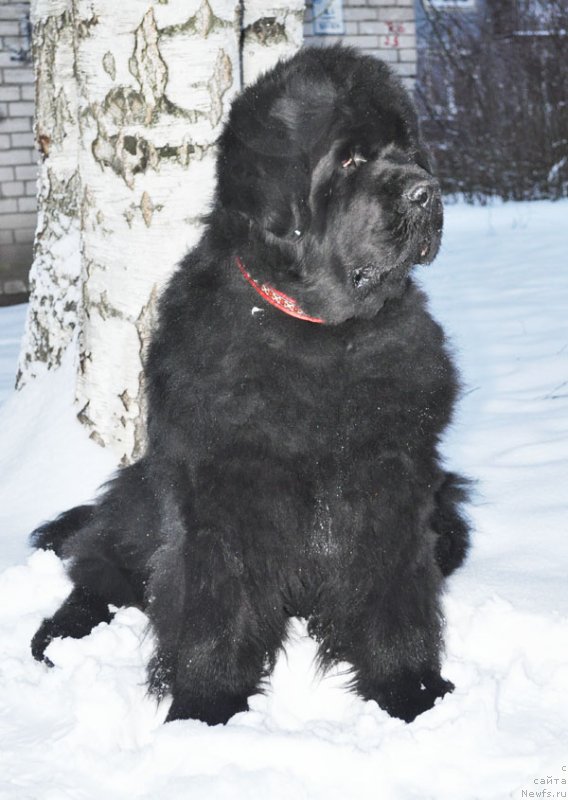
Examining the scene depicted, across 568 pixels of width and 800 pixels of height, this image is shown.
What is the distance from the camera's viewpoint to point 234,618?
2242mm

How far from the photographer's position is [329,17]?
10469mm

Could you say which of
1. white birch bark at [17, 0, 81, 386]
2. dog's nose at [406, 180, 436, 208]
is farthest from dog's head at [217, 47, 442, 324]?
white birch bark at [17, 0, 81, 386]

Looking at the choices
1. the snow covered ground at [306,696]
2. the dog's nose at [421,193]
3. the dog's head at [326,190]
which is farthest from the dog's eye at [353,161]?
the snow covered ground at [306,696]

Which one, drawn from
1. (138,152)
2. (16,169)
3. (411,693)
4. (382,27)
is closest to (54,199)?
(138,152)

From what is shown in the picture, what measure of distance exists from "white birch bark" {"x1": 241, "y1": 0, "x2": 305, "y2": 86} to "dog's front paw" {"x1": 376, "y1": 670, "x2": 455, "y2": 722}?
2.03 meters

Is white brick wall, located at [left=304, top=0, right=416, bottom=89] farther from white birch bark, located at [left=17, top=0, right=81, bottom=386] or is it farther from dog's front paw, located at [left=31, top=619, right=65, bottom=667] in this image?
dog's front paw, located at [left=31, top=619, right=65, bottom=667]

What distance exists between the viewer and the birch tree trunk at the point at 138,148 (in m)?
3.02

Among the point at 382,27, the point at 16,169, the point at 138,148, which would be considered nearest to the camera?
the point at 138,148

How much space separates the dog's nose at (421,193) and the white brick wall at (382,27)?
8817mm

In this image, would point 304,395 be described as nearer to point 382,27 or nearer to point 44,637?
point 44,637

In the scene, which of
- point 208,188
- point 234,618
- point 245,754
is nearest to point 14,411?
point 208,188

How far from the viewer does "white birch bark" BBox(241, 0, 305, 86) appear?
3.28 m

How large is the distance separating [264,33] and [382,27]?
8.02 m

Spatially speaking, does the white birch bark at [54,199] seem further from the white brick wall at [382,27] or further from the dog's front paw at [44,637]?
the white brick wall at [382,27]
